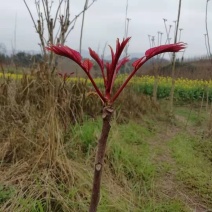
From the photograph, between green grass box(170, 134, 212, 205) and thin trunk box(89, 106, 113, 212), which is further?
green grass box(170, 134, 212, 205)

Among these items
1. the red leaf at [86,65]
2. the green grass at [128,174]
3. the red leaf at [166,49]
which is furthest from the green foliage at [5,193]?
the red leaf at [166,49]

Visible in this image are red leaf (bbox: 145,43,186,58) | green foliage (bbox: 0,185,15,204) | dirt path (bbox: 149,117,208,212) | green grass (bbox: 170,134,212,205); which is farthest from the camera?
green grass (bbox: 170,134,212,205)

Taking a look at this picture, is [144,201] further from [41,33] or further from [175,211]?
[41,33]

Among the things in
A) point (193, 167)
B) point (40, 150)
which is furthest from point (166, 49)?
point (193, 167)

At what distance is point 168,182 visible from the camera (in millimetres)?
3049

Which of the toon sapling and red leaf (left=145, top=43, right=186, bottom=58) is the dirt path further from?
red leaf (left=145, top=43, right=186, bottom=58)

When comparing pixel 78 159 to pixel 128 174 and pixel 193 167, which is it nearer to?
pixel 128 174

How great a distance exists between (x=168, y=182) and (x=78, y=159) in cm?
83

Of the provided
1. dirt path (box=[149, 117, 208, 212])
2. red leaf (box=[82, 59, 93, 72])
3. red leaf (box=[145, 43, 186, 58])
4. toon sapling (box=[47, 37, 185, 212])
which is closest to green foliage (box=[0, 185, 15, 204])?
dirt path (box=[149, 117, 208, 212])

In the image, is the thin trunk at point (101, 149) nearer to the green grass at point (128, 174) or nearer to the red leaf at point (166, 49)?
the red leaf at point (166, 49)

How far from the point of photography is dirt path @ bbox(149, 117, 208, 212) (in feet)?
8.95

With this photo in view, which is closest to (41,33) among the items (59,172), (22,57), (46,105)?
(46,105)

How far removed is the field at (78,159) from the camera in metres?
2.37

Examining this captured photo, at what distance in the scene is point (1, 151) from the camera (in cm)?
284
